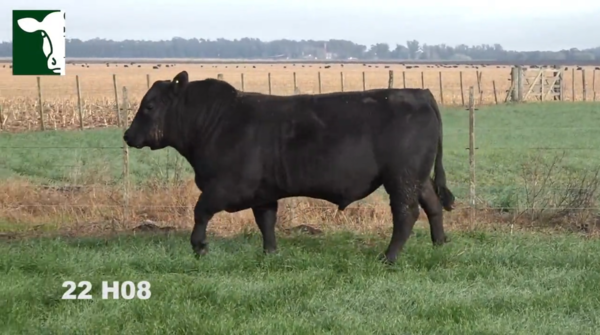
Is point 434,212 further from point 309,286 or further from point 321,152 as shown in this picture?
point 309,286

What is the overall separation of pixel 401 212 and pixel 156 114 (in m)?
2.78

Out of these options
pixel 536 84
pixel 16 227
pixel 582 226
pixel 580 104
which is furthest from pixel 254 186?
pixel 536 84

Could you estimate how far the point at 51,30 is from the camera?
510 inches

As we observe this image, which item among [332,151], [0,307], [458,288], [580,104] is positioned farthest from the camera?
[580,104]

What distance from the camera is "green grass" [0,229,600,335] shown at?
5934 millimetres

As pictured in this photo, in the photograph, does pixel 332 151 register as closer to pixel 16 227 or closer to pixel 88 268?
pixel 88 268

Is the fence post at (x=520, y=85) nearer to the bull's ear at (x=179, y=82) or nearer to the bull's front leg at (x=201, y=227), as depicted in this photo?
the bull's ear at (x=179, y=82)

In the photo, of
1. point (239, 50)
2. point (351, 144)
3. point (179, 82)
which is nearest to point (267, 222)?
point (351, 144)

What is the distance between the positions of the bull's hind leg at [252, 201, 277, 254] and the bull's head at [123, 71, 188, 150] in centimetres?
126

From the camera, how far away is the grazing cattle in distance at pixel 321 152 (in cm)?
830

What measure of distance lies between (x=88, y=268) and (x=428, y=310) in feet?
10.5

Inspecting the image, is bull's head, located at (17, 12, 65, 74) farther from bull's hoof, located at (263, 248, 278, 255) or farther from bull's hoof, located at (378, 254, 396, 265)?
bull's hoof, located at (378, 254, 396, 265)

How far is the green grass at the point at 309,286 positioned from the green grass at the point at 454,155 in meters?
3.52

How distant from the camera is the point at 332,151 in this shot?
8289 millimetres
